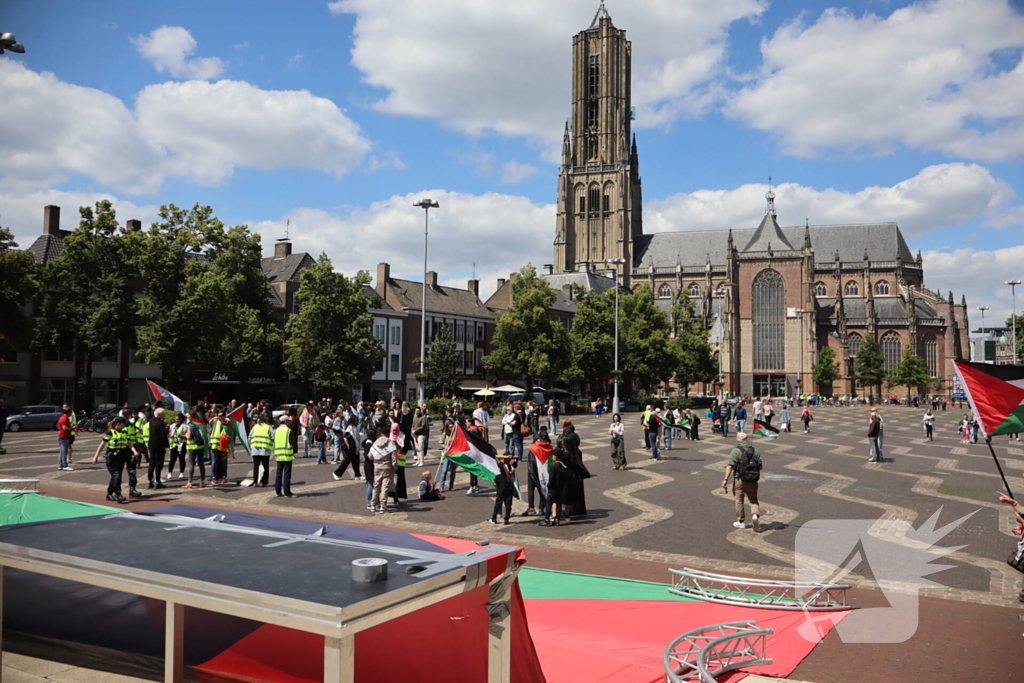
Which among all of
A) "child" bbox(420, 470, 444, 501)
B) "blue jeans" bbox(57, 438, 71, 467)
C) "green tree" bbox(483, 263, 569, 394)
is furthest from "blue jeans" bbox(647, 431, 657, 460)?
"green tree" bbox(483, 263, 569, 394)

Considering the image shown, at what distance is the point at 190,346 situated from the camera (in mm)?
38250

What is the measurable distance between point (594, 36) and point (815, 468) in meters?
103

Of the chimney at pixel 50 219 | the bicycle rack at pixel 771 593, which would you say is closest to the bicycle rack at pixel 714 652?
the bicycle rack at pixel 771 593

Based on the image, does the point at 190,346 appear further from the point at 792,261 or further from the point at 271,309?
the point at 792,261

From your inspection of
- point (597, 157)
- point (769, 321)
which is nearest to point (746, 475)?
point (769, 321)

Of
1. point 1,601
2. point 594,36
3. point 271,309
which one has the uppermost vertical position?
point 594,36

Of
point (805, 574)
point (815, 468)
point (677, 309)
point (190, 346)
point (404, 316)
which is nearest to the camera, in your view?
point (805, 574)

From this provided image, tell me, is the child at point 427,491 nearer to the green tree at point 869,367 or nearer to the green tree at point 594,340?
the green tree at point 594,340

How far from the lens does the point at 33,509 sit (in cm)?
885

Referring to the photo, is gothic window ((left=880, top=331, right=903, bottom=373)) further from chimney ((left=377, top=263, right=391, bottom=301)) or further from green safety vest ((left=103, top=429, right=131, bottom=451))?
green safety vest ((left=103, top=429, right=131, bottom=451))

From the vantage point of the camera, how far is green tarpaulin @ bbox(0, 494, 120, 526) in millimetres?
8641

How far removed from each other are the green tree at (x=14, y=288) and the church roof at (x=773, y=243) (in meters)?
97.3

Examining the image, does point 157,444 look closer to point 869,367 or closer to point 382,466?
point 382,466

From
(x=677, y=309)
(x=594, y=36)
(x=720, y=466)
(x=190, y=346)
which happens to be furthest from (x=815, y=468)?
(x=594, y=36)
